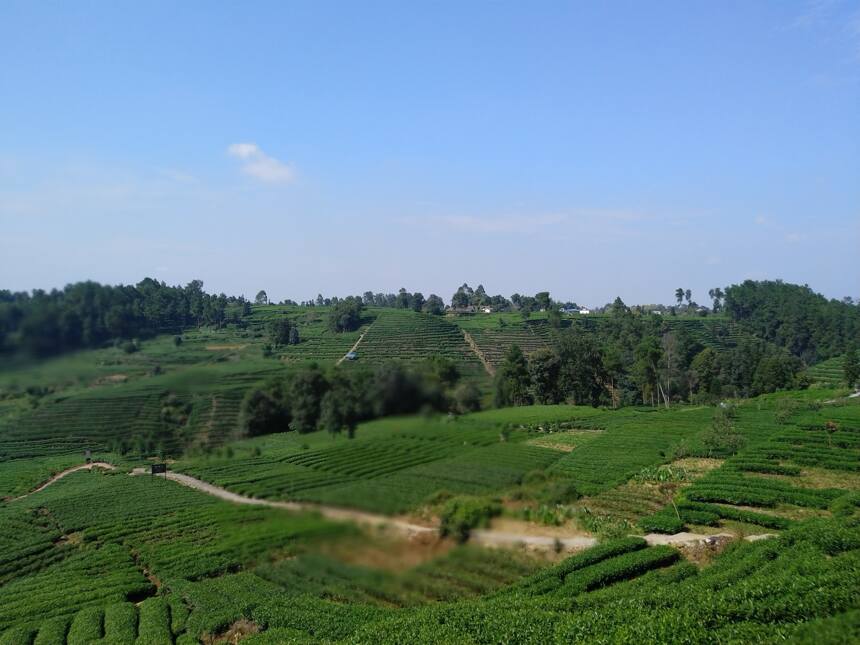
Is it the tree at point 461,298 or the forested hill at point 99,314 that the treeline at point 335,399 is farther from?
the tree at point 461,298

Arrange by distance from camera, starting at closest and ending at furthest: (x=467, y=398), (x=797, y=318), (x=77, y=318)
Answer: (x=77, y=318), (x=467, y=398), (x=797, y=318)

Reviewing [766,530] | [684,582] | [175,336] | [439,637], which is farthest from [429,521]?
[766,530]

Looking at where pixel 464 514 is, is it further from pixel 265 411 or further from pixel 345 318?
pixel 345 318

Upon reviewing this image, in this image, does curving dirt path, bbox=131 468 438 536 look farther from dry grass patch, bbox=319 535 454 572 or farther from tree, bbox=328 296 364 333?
tree, bbox=328 296 364 333

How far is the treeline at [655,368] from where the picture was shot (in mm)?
34906

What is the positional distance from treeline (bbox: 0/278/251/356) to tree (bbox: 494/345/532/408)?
680 cm

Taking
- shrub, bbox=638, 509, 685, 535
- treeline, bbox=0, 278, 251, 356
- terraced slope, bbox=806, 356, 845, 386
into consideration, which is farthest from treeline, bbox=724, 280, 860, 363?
treeline, bbox=0, 278, 251, 356

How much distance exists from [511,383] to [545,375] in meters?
12.2

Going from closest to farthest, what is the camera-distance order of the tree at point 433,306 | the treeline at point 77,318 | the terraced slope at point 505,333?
1. the treeline at point 77,318
2. the terraced slope at point 505,333
3. the tree at point 433,306

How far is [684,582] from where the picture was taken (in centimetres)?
1302

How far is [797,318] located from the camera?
79375 mm

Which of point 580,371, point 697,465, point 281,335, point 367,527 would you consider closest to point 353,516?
point 367,527

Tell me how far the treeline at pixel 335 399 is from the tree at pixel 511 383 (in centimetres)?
309

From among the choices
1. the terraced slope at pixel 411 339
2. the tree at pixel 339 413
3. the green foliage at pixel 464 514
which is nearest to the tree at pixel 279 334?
the terraced slope at pixel 411 339
